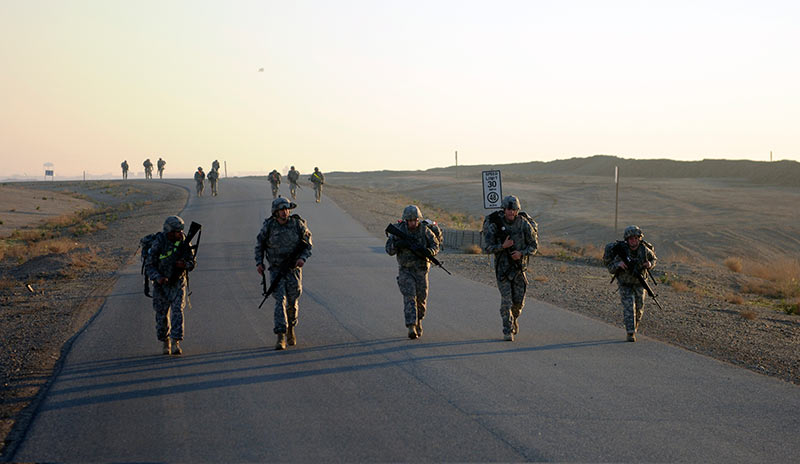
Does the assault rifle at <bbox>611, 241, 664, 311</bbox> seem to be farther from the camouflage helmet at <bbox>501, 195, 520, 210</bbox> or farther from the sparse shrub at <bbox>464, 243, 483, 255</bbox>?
the sparse shrub at <bbox>464, 243, 483, 255</bbox>

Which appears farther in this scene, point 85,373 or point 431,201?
point 431,201

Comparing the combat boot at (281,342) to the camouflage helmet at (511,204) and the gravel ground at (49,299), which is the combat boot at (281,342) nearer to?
the gravel ground at (49,299)

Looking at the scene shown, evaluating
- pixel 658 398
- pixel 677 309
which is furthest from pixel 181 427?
pixel 677 309

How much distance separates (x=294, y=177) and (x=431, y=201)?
82.9 ft

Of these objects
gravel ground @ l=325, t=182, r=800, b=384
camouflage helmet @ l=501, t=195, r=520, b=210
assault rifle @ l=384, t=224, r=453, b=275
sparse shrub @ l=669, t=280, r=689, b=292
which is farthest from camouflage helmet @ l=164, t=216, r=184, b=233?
sparse shrub @ l=669, t=280, r=689, b=292

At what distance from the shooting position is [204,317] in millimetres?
11977

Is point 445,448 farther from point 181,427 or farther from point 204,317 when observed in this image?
point 204,317

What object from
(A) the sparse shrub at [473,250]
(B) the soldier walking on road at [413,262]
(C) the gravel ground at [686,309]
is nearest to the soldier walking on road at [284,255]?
(B) the soldier walking on road at [413,262]

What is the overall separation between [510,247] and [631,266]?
177cm

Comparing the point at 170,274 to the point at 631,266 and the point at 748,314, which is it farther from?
the point at 748,314

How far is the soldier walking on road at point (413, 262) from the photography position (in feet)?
33.3

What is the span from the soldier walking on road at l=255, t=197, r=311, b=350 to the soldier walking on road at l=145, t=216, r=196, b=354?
3.22 feet

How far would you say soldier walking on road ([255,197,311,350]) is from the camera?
948 centimetres

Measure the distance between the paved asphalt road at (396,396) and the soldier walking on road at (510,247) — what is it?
1.86 ft
